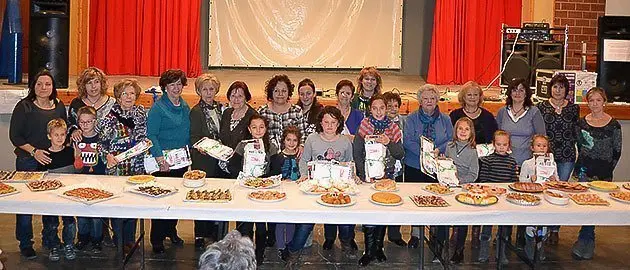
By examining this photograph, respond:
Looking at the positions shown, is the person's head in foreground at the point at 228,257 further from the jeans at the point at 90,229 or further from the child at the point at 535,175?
the jeans at the point at 90,229

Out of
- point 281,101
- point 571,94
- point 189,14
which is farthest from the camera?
point 189,14

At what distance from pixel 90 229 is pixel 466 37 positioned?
624 centimetres

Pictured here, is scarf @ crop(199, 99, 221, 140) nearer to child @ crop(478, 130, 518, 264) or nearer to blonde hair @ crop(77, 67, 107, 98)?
blonde hair @ crop(77, 67, 107, 98)

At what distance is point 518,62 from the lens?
27.1ft

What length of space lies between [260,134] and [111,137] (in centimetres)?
103

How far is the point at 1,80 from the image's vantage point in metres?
8.48

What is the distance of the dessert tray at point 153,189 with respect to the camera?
14.7 feet

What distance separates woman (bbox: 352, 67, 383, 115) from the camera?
5.82m

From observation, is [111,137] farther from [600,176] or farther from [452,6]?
[452,6]

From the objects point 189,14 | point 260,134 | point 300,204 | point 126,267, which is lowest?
point 126,267

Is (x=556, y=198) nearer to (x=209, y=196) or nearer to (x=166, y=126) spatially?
(x=209, y=196)

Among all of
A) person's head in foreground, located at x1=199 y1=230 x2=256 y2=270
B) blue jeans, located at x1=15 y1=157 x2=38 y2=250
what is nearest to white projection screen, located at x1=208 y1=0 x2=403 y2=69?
blue jeans, located at x1=15 y1=157 x2=38 y2=250

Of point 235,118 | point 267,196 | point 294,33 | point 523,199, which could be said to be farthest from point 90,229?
point 294,33

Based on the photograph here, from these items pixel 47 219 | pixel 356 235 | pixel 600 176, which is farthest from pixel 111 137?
pixel 600 176
